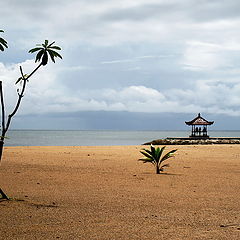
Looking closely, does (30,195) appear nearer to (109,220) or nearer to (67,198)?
(67,198)

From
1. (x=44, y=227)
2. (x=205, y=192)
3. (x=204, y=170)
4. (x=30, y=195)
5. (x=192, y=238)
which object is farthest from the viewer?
(x=204, y=170)

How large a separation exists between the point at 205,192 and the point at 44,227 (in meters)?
4.83

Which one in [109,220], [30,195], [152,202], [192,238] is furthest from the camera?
[30,195]

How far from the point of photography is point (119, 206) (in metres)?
8.59

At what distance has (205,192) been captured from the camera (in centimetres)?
1046

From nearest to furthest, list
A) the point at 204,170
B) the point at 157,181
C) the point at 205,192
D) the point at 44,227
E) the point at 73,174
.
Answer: the point at 44,227
the point at 205,192
the point at 157,181
the point at 73,174
the point at 204,170

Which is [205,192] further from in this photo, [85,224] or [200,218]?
[85,224]

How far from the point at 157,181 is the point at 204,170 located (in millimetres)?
3889

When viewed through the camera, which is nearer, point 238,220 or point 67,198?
point 238,220

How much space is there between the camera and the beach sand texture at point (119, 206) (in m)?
6.61

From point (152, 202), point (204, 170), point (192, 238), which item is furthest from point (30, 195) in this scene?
point (204, 170)

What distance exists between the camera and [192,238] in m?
6.28

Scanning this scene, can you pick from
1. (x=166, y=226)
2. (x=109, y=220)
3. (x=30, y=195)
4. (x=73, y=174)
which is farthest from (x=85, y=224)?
(x=73, y=174)

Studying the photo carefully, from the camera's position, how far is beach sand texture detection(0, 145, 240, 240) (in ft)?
21.7
